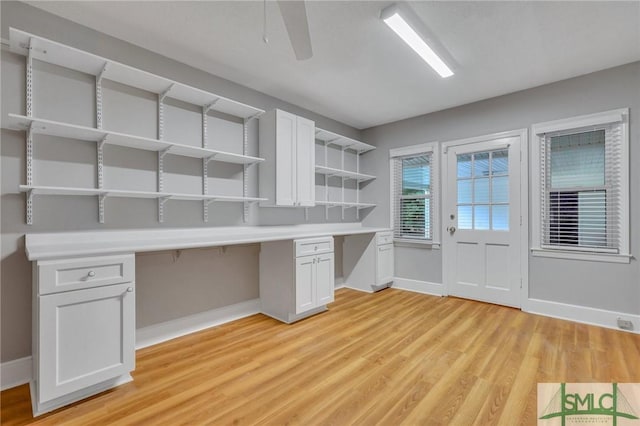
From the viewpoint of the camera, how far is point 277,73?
311 centimetres

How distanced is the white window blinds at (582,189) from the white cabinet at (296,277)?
254cm

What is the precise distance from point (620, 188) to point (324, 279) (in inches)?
123

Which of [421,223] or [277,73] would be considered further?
[421,223]

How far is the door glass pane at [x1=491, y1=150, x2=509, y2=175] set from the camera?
3.69m

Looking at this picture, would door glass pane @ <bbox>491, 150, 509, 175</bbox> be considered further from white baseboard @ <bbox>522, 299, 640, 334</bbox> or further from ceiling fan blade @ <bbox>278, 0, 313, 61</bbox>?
ceiling fan blade @ <bbox>278, 0, 313, 61</bbox>

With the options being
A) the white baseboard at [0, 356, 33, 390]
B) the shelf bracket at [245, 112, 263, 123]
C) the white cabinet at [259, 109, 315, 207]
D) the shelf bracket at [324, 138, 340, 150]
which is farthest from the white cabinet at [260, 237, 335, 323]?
the white baseboard at [0, 356, 33, 390]

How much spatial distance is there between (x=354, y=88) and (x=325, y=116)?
103cm

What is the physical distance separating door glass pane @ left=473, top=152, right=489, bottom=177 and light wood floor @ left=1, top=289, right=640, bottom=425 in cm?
179

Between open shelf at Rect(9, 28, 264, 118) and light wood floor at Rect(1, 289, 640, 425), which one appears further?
open shelf at Rect(9, 28, 264, 118)

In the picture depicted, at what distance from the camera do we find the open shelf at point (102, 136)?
77.6 inches

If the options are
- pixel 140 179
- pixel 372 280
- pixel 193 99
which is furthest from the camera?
pixel 372 280

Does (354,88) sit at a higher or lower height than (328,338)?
higher

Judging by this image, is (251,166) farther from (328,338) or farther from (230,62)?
(328,338)

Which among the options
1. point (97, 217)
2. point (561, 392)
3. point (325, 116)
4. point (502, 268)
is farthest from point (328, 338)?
point (325, 116)
